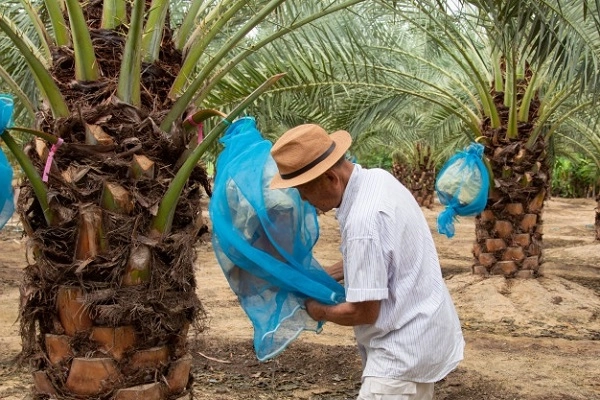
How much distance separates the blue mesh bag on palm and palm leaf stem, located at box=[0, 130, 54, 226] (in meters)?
0.70

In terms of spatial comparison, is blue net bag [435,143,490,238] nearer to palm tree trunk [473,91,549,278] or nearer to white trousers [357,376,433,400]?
palm tree trunk [473,91,549,278]

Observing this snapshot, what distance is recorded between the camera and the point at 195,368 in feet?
18.5

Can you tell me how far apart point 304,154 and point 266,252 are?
0.55m

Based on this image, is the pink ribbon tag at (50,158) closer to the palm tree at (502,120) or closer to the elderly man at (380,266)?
the elderly man at (380,266)

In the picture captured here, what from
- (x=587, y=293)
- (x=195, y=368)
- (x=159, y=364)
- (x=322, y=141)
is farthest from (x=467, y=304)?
(x=322, y=141)

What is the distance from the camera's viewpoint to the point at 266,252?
119 inches

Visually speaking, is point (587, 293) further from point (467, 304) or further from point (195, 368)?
point (195, 368)

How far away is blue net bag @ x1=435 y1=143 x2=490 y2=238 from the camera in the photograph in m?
6.86

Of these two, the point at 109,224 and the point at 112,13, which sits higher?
the point at 112,13

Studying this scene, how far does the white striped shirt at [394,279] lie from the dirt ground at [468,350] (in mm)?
1101

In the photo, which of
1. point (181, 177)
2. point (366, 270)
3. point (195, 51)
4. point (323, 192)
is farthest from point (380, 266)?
point (195, 51)

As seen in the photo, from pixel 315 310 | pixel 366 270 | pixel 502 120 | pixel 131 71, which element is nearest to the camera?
pixel 366 270

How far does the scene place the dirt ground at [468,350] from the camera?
5.21 metres

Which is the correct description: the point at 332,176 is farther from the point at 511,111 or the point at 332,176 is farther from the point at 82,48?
the point at 511,111
